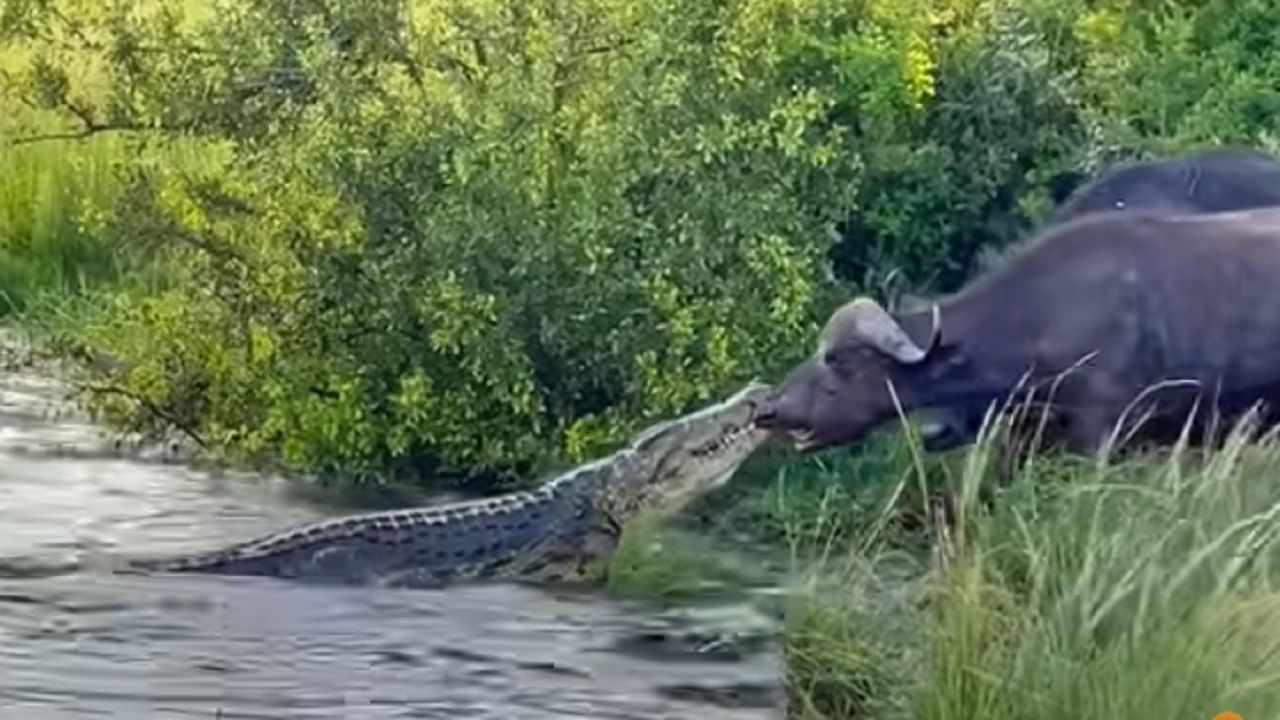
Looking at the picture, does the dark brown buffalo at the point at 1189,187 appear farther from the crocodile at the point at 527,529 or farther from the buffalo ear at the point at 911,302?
the crocodile at the point at 527,529

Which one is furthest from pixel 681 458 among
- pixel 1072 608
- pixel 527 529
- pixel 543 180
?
pixel 1072 608

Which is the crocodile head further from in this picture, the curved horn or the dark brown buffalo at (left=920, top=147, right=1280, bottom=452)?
the dark brown buffalo at (left=920, top=147, right=1280, bottom=452)

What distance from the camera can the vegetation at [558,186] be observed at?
13.7 metres

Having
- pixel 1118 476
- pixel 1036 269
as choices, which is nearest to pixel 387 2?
pixel 1036 269

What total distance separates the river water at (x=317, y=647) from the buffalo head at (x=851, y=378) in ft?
2.42

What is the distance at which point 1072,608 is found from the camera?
8.19m

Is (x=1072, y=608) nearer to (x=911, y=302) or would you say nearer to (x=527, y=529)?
(x=527, y=529)

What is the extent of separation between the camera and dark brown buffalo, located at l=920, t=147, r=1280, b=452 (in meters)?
12.6

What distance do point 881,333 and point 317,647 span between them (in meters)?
2.33

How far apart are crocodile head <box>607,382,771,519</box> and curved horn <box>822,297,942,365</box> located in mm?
568

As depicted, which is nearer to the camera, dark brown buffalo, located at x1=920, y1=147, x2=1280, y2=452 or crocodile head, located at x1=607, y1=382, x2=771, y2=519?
crocodile head, located at x1=607, y1=382, x2=771, y2=519

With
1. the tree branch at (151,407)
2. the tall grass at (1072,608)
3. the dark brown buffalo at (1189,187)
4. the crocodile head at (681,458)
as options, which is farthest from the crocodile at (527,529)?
the tree branch at (151,407)

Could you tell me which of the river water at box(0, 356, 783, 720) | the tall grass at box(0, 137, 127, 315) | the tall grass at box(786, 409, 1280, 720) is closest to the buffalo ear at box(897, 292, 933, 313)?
the river water at box(0, 356, 783, 720)

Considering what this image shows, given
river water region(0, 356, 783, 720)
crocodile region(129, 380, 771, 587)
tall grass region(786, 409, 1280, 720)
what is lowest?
river water region(0, 356, 783, 720)
